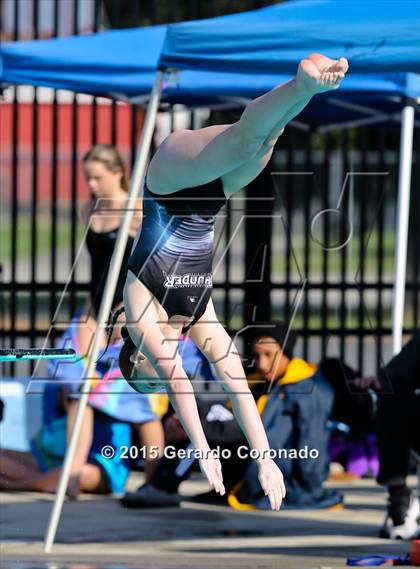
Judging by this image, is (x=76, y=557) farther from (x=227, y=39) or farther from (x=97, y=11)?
(x=97, y=11)

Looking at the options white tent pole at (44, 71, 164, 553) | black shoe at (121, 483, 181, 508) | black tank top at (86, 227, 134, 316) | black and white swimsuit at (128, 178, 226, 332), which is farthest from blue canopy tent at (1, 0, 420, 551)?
black shoe at (121, 483, 181, 508)

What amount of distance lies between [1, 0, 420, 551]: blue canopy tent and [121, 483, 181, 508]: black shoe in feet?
4.17

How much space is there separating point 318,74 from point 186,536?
12.9 feet

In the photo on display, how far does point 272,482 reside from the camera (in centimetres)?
440

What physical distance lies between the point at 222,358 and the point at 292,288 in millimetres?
5809

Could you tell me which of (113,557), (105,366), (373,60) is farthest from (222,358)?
(113,557)

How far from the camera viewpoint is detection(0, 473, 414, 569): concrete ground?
6.43 metres

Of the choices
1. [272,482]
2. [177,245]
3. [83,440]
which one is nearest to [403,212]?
[83,440]

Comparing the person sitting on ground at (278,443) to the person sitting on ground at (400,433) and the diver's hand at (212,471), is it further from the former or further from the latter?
the diver's hand at (212,471)

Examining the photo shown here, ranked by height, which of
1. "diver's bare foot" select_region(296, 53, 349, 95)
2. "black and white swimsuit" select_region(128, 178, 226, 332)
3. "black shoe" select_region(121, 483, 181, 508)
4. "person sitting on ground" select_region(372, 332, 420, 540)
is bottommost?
"black shoe" select_region(121, 483, 181, 508)

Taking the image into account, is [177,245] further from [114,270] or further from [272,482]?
[114,270]

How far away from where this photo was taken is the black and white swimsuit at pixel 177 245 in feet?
13.7

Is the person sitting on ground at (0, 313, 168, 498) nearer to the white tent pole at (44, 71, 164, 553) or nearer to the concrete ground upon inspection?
the concrete ground

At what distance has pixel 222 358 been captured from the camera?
4402mm
